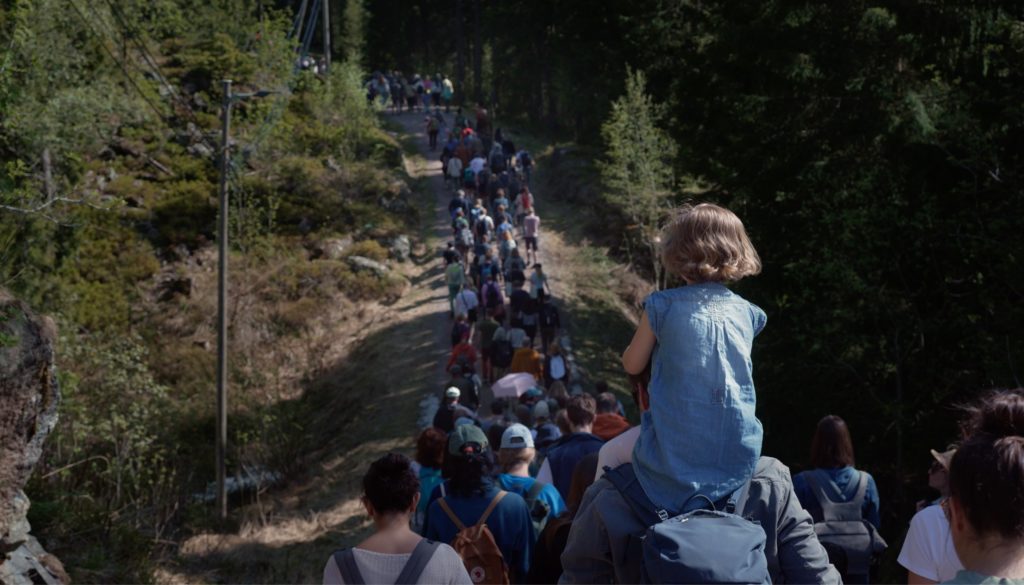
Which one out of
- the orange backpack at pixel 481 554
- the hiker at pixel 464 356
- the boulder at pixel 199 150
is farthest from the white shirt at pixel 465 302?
the boulder at pixel 199 150

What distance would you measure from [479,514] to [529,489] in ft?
2.27

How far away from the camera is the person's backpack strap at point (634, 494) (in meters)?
2.96

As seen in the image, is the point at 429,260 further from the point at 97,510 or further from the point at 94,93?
the point at 97,510

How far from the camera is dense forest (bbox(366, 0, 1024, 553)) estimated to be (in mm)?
16406

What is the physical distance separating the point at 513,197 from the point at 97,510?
20493mm

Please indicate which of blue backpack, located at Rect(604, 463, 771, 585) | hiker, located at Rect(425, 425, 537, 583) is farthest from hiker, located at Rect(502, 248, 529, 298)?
blue backpack, located at Rect(604, 463, 771, 585)

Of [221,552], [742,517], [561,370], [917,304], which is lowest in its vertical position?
[221,552]

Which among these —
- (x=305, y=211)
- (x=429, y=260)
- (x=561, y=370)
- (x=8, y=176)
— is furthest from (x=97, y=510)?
(x=305, y=211)

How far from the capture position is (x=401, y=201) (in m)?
39.5

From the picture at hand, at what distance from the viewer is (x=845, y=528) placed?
577cm

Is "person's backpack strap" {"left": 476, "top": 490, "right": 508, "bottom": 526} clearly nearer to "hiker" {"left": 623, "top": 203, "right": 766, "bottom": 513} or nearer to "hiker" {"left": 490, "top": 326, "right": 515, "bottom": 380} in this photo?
"hiker" {"left": 623, "top": 203, "right": 766, "bottom": 513}

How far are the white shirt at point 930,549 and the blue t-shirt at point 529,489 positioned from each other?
8.56 ft

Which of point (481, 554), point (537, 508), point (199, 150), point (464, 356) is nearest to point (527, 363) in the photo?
point (464, 356)

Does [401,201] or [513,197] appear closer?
[513,197]
